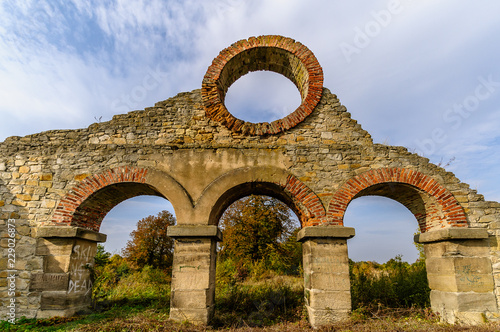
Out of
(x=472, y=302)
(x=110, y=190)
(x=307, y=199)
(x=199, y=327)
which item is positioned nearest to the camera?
(x=199, y=327)

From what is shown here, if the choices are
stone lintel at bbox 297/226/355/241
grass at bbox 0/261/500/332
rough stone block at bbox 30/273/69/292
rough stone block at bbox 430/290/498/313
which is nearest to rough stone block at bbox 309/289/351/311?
grass at bbox 0/261/500/332

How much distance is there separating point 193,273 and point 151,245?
513 inches

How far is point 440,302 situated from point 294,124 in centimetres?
466

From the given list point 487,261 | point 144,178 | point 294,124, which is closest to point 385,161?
point 294,124

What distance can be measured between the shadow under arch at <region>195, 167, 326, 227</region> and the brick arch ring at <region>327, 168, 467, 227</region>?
1.09 feet

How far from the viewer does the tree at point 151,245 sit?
16.6m

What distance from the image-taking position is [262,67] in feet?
24.9

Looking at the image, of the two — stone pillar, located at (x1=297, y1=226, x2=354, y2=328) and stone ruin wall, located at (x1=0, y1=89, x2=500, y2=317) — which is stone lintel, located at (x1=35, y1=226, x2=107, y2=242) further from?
stone pillar, located at (x1=297, y1=226, x2=354, y2=328)

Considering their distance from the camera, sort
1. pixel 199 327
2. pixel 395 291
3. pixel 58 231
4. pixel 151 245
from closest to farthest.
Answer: pixel 199 327 → pixel 58 231 → pixel 395 291 → pixel 151 245

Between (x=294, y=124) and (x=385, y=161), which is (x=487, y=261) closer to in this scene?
(x=385, y=161)

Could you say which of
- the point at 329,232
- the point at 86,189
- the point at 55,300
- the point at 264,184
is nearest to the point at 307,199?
the point at 329,232

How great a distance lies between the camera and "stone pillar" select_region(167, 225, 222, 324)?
16.9ft

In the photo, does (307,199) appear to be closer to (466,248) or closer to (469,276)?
(466,248)

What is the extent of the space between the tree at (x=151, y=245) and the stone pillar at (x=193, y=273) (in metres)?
11.9
